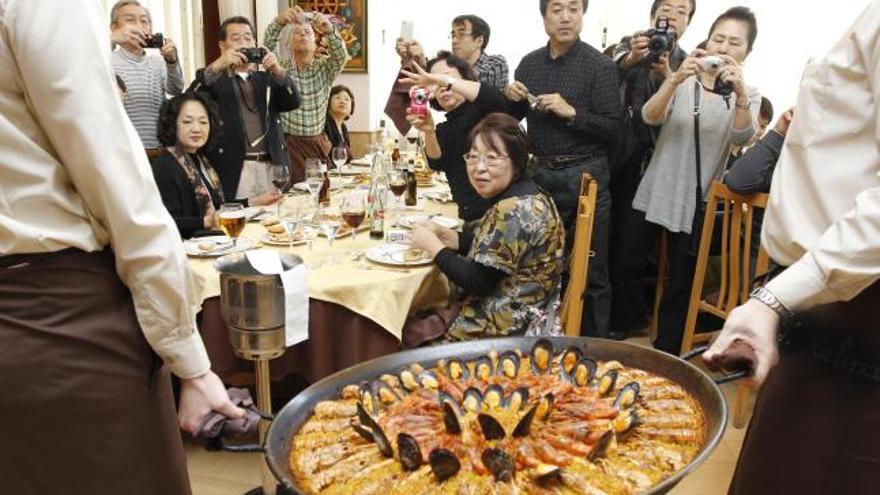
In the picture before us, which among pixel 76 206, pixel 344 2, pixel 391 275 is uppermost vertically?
pixel 344 2

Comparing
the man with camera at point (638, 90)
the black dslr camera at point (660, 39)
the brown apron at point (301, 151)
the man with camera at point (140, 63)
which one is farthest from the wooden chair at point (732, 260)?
the man with camera at point (140, 63)

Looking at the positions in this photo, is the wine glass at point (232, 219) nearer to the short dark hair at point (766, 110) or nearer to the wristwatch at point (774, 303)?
the wristwatch at point (774, 303)

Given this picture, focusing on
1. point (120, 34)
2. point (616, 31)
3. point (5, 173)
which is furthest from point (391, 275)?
point (616, 31)

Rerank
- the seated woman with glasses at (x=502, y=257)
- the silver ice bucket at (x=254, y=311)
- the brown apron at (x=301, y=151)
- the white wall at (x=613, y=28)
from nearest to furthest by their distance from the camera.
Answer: the silver ice bucket at (x=254, y=311), the seated woman with glasses at (x=502, y=257), the brown apron at (x=301, y=151), the white wall at (x=613, y=28)

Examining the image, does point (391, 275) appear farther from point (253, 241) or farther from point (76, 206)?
point (76, 206)

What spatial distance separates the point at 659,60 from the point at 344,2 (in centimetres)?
327

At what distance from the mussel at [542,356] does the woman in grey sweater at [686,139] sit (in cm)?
198

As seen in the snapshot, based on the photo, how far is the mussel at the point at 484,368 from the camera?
1255 millimetres

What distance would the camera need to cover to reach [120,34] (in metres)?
3.48

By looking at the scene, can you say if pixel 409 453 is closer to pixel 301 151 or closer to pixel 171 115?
pixel 171 115

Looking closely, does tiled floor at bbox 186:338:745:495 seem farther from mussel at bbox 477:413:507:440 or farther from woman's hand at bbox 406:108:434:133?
woman's hand at bbox 406:108:434:133

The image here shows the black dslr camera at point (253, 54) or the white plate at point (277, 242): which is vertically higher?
the black dslr camera at point (253, 54)

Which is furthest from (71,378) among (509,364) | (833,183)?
(833,183)

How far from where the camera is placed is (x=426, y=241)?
82.6 inches
